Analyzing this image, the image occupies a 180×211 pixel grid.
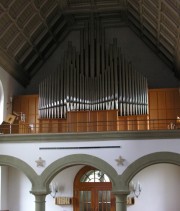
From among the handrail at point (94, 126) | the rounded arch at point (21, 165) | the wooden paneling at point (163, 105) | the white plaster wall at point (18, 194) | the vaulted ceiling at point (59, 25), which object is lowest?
the white plaster wall at point (18, 194)

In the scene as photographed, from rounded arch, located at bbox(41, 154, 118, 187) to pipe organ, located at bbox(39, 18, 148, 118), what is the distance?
3368mm

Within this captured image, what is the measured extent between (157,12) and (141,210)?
29.3ft

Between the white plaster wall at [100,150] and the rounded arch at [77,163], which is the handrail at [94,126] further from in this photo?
the rounded arch at [77,163]

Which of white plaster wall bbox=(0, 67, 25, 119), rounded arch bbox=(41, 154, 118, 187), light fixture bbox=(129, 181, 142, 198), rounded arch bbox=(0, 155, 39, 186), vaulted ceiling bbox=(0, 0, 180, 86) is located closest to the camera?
rounded arch bbox=(41, 154, 118, 187)

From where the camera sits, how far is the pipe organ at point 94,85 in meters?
20.9

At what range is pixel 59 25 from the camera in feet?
78.4

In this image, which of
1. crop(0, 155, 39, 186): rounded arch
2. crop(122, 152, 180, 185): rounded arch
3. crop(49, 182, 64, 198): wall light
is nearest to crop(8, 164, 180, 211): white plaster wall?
crop(49, 182, 64, 198): wall light

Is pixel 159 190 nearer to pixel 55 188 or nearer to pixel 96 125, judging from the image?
pixel 96 125

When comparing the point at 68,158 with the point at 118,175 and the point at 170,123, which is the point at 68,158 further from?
the point at 170,123

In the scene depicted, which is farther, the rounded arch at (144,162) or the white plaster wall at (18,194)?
the white plaster wall at (18,194)

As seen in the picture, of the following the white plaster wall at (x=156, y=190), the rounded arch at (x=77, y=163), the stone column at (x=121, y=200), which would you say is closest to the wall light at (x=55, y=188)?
the white plaster wall at (x=156, y=190)

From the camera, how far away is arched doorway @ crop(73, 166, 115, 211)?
21.7 meters

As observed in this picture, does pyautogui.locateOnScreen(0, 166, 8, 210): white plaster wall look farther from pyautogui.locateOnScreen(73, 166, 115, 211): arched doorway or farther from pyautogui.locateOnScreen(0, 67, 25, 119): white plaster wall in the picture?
pyautogui.locateOnScreen(73, 166, 115, 211): arched doorway

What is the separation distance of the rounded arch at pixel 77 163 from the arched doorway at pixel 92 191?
3.73 m
